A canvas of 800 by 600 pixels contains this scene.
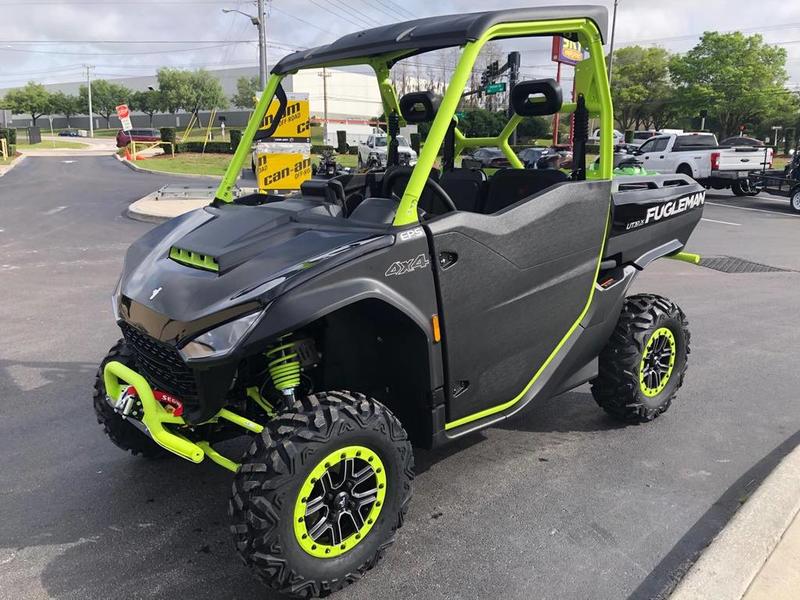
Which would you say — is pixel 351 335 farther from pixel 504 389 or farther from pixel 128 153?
pixel 128 153

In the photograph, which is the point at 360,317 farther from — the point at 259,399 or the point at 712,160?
the point at 712,160

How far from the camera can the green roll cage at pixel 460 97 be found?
275 centimetres

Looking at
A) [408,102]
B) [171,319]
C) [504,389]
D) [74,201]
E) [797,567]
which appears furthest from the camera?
[74,201]

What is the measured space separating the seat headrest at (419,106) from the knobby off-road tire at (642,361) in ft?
5.50

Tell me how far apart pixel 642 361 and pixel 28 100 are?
111 metres

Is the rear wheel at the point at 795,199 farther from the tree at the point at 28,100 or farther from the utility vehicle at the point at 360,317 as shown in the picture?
the tree at the point at 28,100

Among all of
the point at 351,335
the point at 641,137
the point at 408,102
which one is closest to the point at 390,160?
the point at 408,102

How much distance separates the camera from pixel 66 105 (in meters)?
103

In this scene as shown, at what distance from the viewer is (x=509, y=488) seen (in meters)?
3.45

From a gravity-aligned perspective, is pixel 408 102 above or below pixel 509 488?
above

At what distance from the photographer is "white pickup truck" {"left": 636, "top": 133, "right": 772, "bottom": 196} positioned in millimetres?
19672

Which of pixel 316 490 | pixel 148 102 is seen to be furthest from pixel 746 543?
pixel 148 102

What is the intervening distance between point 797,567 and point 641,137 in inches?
1791

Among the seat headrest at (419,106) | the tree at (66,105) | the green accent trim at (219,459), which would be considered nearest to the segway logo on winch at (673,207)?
the seat headrest at (419,106)
